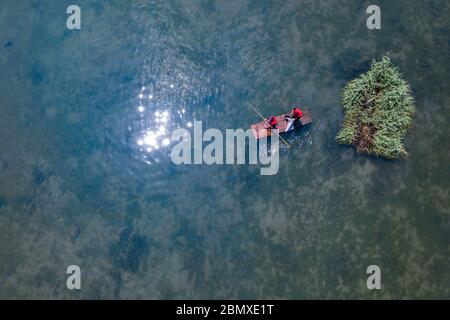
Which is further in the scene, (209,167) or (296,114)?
(209,167)

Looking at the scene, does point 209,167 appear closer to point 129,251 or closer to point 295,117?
point 295,117

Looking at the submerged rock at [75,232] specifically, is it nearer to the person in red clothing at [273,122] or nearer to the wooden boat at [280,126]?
the wooden boat at [280,126]

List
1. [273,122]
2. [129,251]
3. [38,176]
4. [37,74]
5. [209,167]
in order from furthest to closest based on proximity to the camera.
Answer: [37,74] → [38,176] → [209,167] → [273,122] → [129,251]

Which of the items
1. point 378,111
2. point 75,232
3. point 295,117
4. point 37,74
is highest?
point 37,74

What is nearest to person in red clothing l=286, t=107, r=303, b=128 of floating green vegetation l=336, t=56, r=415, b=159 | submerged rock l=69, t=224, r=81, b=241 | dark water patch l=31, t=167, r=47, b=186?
floating green vegetation l=336, t=56, r=415, b=159

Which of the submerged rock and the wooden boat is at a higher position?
the wooden boat

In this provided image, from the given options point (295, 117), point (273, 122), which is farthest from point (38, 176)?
point (295, 117)

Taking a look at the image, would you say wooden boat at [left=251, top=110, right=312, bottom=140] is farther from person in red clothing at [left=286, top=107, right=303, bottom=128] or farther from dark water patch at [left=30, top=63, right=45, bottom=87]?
dark water patch at [left=30, top=63, right=45, bottom=87]
